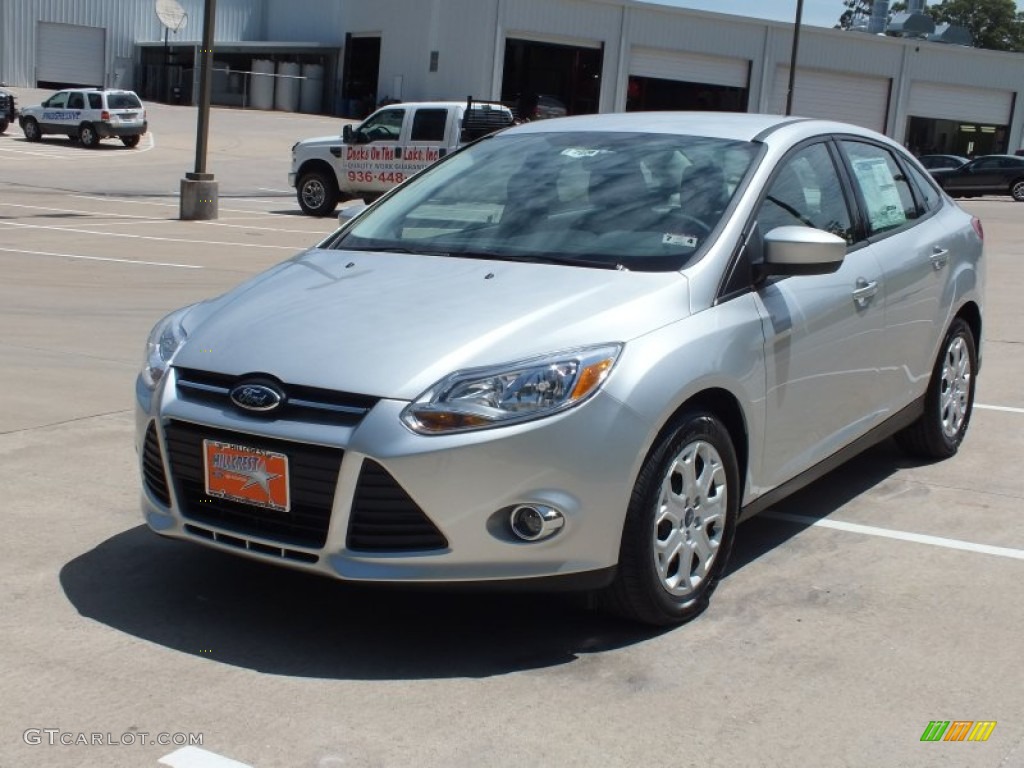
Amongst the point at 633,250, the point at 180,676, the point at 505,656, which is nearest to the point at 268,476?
the point at 180,676

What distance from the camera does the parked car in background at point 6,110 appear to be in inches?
1599

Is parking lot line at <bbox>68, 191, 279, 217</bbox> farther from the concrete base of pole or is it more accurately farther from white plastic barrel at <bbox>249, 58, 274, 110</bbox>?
white plastic barrel at <bbox>249, 58, 274, 110</bbox>

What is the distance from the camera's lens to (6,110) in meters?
40.8

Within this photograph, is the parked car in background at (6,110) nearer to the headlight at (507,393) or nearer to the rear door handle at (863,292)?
the rear door handle at (863,292)

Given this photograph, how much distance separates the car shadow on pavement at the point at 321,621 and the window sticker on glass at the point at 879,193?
7.86 ft

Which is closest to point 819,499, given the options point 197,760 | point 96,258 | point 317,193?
point 197,760

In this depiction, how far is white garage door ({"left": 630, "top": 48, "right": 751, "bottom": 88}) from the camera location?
168 ft

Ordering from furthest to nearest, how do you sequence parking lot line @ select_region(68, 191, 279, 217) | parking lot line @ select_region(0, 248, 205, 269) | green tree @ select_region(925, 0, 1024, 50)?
1. green tree @ select_region(925, 0, 1024, 50)
2. parking lot line @ select_region(68, 191, 279, 217)
3. parking lot line @ select_region(0, 248, 205, 269)

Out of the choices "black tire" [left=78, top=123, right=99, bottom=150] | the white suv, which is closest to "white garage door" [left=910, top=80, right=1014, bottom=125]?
the white suv

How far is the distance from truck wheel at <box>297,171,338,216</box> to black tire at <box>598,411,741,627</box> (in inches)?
745

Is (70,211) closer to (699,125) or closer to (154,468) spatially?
(699,125)

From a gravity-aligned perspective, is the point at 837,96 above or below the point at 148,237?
above

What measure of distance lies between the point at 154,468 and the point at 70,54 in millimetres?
60990
